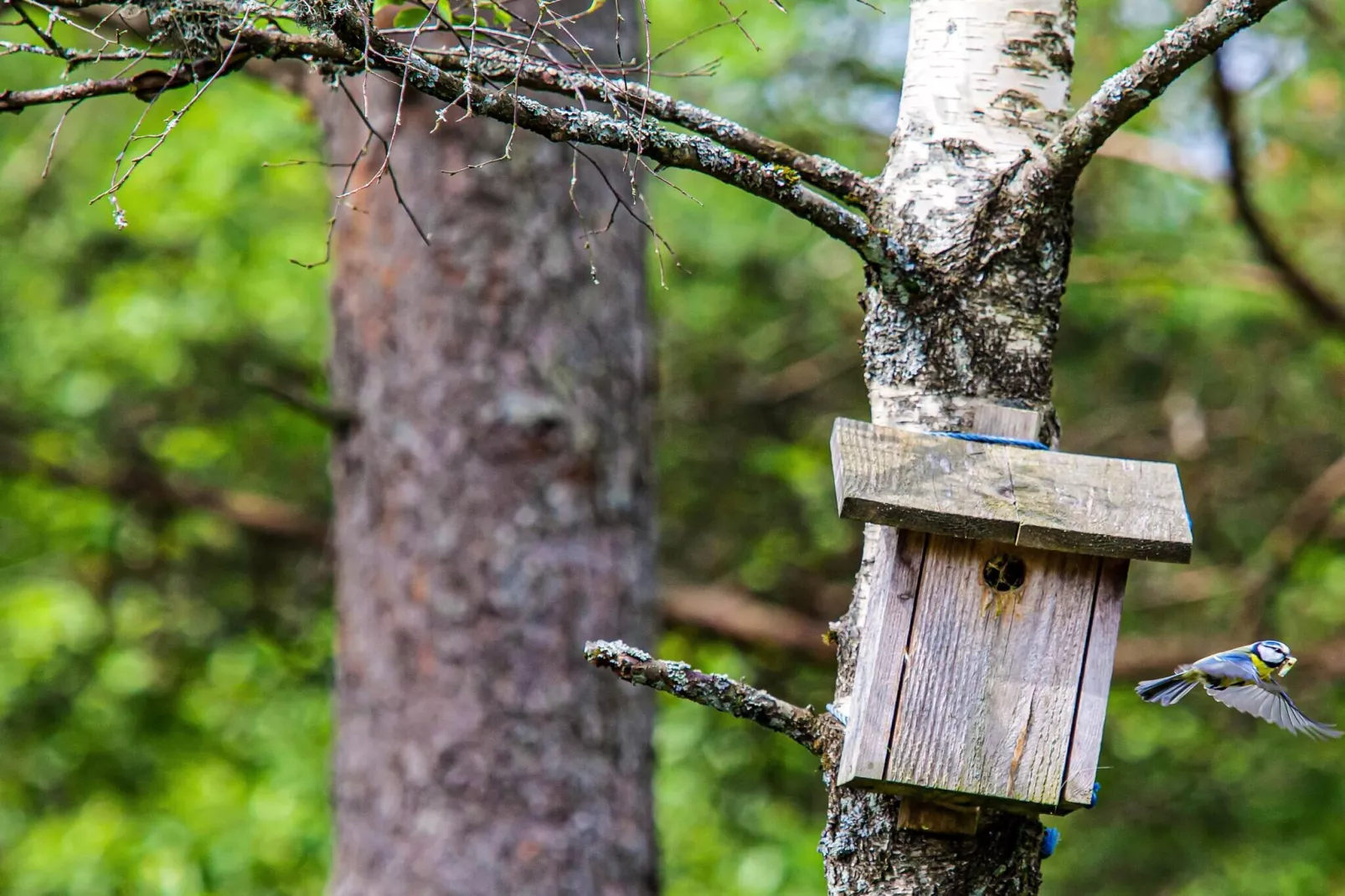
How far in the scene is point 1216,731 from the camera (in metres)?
6.73

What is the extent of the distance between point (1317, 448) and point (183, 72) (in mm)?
6088

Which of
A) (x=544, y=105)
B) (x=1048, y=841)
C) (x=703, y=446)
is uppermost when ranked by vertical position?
(x=703, y=446)

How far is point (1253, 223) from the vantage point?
4449mm

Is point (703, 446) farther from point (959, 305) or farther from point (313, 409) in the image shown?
point (959, 305)

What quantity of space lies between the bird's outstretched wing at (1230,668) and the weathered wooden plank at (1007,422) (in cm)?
48

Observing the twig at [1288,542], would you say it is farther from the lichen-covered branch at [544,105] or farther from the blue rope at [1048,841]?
the lichen-covered branch at [544,105]

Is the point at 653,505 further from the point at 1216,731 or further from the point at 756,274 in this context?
the point at 1216,731

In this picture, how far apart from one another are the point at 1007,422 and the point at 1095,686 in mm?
367

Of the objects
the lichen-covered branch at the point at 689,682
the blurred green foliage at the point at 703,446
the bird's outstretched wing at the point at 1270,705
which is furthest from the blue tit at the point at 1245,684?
the blurred green foliage at the point at 703,446

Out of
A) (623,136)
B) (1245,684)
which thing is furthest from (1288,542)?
(623,136)

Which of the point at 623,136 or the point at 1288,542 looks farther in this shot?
the point at 1288,542

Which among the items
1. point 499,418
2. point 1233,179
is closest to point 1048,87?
point 499,418

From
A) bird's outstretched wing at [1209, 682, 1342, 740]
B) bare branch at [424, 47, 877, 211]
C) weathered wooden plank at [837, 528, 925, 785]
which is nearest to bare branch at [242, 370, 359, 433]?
bare branch at [424, 47, 877, 211]

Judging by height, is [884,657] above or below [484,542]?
below
